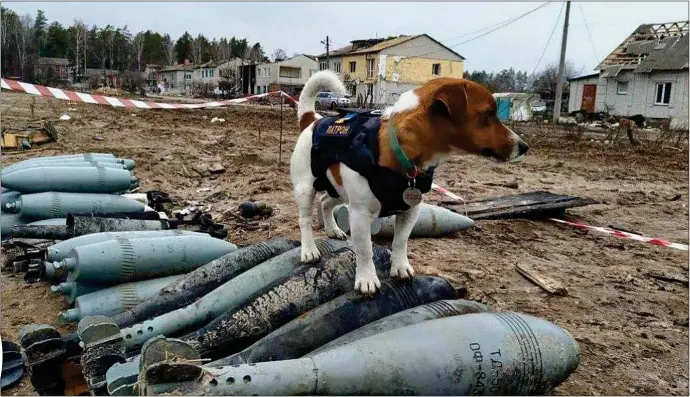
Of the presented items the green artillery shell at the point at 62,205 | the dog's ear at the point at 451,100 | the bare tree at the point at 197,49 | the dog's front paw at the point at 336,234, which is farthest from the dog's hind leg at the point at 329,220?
the bare tree at the point at 197,49

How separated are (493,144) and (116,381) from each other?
2.17m

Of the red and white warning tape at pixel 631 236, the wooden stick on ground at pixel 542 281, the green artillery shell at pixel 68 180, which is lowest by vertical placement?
the wooden stick on ground at pixel 542 281

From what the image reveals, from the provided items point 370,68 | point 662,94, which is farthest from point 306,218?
point 370,68

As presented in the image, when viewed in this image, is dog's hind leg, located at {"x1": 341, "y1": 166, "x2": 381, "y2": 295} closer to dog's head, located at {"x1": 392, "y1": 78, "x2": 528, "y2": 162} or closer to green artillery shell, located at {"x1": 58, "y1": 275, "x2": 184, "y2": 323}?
dog's head, located at {"x1": 392, "y1": 78, "x2": 528, "y2": 162}

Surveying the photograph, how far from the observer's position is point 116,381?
247 cm

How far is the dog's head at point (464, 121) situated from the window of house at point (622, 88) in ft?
109

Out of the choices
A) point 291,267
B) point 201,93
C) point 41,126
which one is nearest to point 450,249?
point 291,267

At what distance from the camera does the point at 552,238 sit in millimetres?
6582

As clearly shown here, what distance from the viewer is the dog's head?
2.77 m

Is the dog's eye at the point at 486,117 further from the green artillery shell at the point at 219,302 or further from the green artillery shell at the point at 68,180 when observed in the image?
the green artillery shell at the point at 68,180

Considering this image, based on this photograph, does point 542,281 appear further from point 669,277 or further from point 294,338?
Answer: point 294,338

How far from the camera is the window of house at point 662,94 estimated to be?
2942 centimetres

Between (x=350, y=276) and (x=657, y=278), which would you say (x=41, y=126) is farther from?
(x=657, y=278)

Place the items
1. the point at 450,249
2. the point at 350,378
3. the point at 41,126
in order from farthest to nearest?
the point at 41,126 < the point at 450,249 < the point at 350,378
